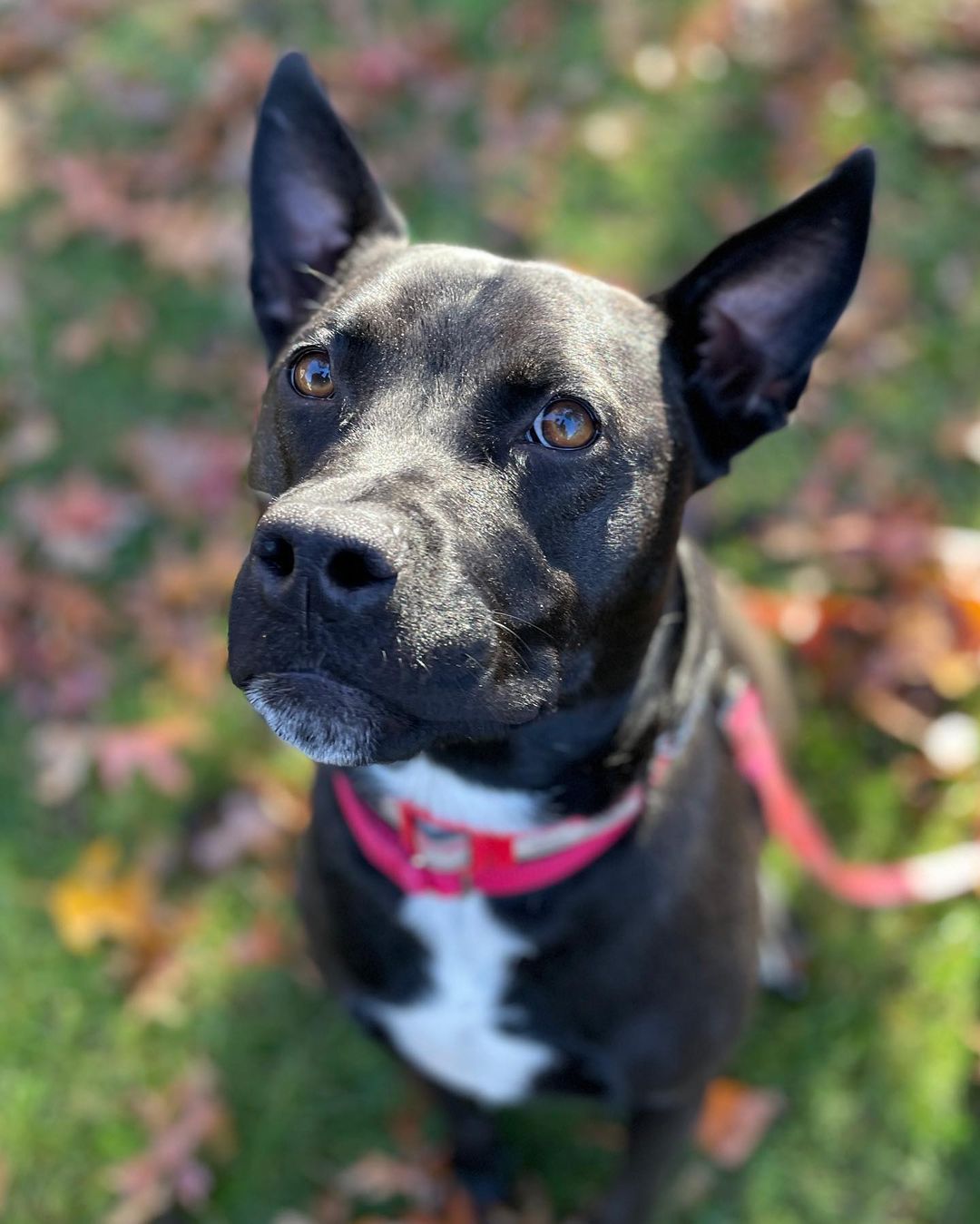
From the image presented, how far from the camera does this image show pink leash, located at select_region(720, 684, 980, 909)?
111 inches

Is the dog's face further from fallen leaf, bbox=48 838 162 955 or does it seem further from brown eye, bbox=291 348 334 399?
fallen leaf, bbox=48 838 162 955

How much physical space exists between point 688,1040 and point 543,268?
1.61 m

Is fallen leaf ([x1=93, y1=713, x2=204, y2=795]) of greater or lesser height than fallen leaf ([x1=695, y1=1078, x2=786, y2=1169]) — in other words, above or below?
above

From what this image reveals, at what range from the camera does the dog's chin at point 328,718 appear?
180 centimetres

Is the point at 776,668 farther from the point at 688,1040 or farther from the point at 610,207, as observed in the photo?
the point at 610,207

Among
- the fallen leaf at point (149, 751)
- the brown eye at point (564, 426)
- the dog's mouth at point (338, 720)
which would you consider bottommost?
the fallen leaf at point (149, 751)

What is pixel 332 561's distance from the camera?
5.34 feet

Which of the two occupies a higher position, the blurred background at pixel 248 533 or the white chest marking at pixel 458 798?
the white chest marking at pixel 458 798

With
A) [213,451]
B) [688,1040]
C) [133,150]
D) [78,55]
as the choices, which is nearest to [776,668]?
[688,1040]

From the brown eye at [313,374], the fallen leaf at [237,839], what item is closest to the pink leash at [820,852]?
the brown eye at [313,374]

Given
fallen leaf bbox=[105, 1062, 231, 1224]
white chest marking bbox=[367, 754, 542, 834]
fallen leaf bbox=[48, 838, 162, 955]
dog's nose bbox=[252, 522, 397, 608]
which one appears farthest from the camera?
fallen leaf bbox=[48, 838, 162, 955]

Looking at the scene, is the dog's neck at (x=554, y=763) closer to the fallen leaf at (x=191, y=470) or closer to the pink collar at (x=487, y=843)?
the pink collar at (x=487, y=843)

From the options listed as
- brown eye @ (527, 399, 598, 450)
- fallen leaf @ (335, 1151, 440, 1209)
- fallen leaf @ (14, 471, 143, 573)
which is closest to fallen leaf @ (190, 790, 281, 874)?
fallen leaf @ (335, 1151, 440, 1209)

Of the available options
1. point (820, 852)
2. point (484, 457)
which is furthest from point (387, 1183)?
point (484, 457)
